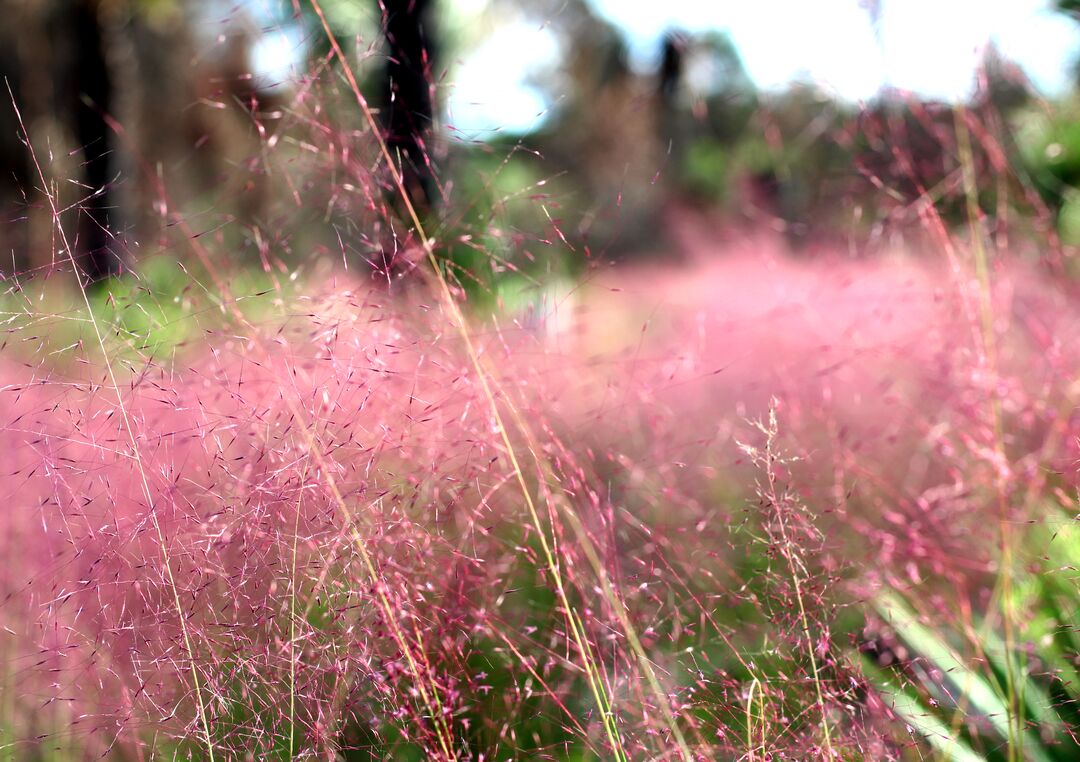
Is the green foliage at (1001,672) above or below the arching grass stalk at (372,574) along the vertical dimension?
below

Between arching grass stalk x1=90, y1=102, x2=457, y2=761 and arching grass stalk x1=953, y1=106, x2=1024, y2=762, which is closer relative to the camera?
arching grass stalk x1=90, y1=102, x2=457, y2=761

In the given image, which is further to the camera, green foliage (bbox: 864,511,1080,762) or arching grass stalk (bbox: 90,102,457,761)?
green foliage (bbox: 864,511,1080,762)

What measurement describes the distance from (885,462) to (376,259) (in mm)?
1430

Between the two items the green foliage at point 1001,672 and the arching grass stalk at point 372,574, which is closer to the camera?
the arching grass stalk at point 372,574

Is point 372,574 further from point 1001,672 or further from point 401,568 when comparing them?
point 1001,672

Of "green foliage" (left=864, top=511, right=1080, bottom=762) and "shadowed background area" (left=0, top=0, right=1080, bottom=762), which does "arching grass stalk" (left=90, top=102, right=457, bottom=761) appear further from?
"green foliage" (left=864, top=511, right=1080, bottom=762)

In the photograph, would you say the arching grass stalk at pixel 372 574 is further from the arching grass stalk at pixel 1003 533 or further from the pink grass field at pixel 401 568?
the arching grass stalk at pixel 1003 533

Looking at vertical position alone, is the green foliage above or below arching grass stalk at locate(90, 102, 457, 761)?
below

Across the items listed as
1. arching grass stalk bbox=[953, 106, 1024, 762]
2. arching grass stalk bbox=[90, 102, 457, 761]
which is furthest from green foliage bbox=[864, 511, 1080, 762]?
arching grass stalk bbox=[90, 102, 457, 761]

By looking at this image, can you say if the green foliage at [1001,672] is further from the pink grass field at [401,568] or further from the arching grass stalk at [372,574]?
the arching grass stalk at [372,574]

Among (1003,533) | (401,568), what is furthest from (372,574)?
(1003,533)

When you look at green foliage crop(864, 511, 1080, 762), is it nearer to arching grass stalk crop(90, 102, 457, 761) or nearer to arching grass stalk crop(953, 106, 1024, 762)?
arching grass stalk crop(953, 106, 1024, 762)

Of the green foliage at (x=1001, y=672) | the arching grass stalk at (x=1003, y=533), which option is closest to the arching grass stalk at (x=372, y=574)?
the green foliage at (x=1001, y=672)

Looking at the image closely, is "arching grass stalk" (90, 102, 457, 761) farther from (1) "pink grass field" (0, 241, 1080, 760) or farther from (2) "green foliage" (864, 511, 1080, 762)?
(2) "green foliage" (864, 511, 1080, 762)
